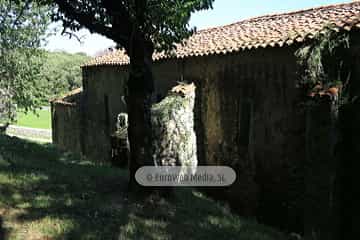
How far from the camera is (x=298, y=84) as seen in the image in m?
7.46

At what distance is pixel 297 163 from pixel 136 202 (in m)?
3.74

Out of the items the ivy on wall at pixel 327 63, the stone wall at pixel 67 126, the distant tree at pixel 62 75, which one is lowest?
the stone wall at pixel 67 126

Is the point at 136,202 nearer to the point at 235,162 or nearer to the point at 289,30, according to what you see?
the point at 235,162

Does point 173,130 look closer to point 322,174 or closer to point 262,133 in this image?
point 262,133

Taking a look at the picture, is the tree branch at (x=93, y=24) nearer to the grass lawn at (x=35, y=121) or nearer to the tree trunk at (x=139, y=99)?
the tree trunk at (x=139, y=99)

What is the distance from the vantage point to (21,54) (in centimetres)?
2131

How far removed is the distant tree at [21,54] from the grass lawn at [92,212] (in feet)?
48.8

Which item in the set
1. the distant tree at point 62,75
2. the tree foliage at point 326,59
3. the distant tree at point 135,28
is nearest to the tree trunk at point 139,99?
the distant tree at point 135,28

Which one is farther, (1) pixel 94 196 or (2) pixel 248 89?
(2) pixel 248 89

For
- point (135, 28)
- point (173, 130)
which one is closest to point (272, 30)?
point (173, 130)

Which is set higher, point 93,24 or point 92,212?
point 93,24

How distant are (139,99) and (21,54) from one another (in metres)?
17.8

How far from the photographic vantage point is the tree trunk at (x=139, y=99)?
19.8 feet

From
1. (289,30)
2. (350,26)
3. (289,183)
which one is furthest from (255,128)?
(350,26)
